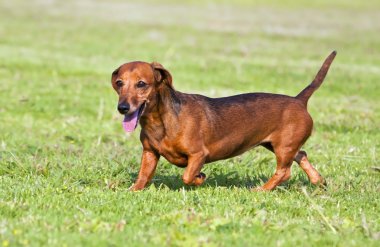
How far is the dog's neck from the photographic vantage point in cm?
699

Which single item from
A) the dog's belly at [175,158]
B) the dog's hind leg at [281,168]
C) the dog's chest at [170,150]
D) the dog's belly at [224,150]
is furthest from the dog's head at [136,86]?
the dog's hind leg at [281,168]

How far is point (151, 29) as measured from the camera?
1141 inches

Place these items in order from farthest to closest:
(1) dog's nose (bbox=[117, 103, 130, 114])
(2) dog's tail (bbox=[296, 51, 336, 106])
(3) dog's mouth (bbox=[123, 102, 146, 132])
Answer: (2) dog's tail (bbox=[296, 51, 336, 106]) → (3) dog's mouth (bbox=[123, 102, 146, 132]) → (1) dog's nose (bbox=[117, 103, 130, 114])

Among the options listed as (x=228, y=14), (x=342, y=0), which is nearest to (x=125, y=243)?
(x=228, y=14)

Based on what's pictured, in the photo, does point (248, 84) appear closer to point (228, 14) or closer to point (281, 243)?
point (281, 243)

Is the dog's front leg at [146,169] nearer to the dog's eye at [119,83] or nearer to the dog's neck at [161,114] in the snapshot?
the dog's neck at [161,114]

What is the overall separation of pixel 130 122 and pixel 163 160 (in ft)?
7.56

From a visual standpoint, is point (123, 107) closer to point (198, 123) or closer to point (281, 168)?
point (198, 123)

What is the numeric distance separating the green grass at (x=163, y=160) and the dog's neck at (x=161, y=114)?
1.83 feet

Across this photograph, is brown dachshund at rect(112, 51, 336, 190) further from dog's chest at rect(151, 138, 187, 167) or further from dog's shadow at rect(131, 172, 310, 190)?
dog's shadow at rect(131, 172, 310, 190)

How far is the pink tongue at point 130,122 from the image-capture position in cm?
657

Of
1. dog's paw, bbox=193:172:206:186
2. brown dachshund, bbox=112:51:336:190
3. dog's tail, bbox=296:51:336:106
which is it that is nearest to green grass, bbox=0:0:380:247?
dog's paw, bbox=193:172:206:186

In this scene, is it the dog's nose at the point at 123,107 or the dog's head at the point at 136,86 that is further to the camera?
the dog's head at the point at 136,86

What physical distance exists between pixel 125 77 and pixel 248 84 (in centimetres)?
955
